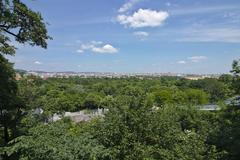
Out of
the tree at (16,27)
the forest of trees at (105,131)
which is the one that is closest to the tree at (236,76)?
the forest of trees at (105,131)

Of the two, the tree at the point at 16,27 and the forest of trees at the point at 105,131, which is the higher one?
the tree at the point at 16,27

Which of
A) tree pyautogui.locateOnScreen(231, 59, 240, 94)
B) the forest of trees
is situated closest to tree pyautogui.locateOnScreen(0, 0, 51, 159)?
the forest of trees

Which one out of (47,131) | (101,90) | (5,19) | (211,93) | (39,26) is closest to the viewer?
(47,131)

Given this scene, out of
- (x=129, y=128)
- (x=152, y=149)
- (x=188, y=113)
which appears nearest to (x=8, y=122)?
(x=129, y=128)

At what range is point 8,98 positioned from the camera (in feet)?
40.9

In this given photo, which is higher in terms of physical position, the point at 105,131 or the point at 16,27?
the point at 16,27

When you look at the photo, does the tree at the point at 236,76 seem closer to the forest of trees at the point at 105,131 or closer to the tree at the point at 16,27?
the forest of trees at the point at 105,131

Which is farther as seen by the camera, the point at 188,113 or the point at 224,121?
the point at 188,113

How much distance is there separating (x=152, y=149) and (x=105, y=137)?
183cm

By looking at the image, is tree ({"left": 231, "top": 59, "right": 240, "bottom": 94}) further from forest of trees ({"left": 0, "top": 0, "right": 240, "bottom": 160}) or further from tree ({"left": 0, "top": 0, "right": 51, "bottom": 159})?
tree ({"left": 0, "top": 0, "right": 51, "bottom": 159})

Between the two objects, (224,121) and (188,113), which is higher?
(224,121)

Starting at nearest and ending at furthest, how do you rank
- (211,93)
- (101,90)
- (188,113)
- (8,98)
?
(8,98)
(188,113)
(211,93)
(101,90)

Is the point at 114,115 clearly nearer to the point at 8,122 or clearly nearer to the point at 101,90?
the point at 8,122

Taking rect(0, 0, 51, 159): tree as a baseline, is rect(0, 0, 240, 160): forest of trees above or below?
below
